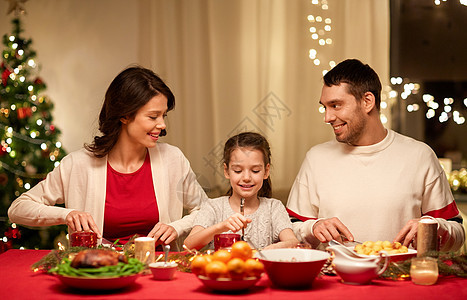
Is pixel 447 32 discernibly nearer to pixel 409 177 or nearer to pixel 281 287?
pixel 409 177

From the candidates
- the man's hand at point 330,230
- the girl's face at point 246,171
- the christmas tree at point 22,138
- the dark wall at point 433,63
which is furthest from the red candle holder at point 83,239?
the dark wall at point 433,63

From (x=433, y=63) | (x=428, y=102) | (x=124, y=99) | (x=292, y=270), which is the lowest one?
(x=292, y=270)

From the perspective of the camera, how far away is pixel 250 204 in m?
2.52

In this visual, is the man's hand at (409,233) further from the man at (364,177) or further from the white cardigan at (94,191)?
the white cardigan at (94,191)

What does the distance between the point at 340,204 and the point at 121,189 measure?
41.7 inches

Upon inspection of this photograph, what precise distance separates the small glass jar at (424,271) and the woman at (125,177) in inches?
46.3

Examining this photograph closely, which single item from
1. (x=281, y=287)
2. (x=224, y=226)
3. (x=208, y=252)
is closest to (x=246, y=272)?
(x=281, y=287)

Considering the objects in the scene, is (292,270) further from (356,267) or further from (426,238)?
(426,238)

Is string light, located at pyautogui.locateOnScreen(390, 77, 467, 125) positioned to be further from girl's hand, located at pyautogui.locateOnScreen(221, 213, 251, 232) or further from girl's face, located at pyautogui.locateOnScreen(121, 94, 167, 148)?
girl's hand, located at pyautogui.locateOnScreen(221, 213, 251, 232)

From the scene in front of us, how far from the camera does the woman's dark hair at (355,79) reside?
8.52 ft

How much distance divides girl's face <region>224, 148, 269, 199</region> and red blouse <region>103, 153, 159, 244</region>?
0.50 metres

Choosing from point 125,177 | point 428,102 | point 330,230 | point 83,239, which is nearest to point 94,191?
point 125,177

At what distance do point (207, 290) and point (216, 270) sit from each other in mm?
105

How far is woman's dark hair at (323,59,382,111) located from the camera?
8.52 feet
